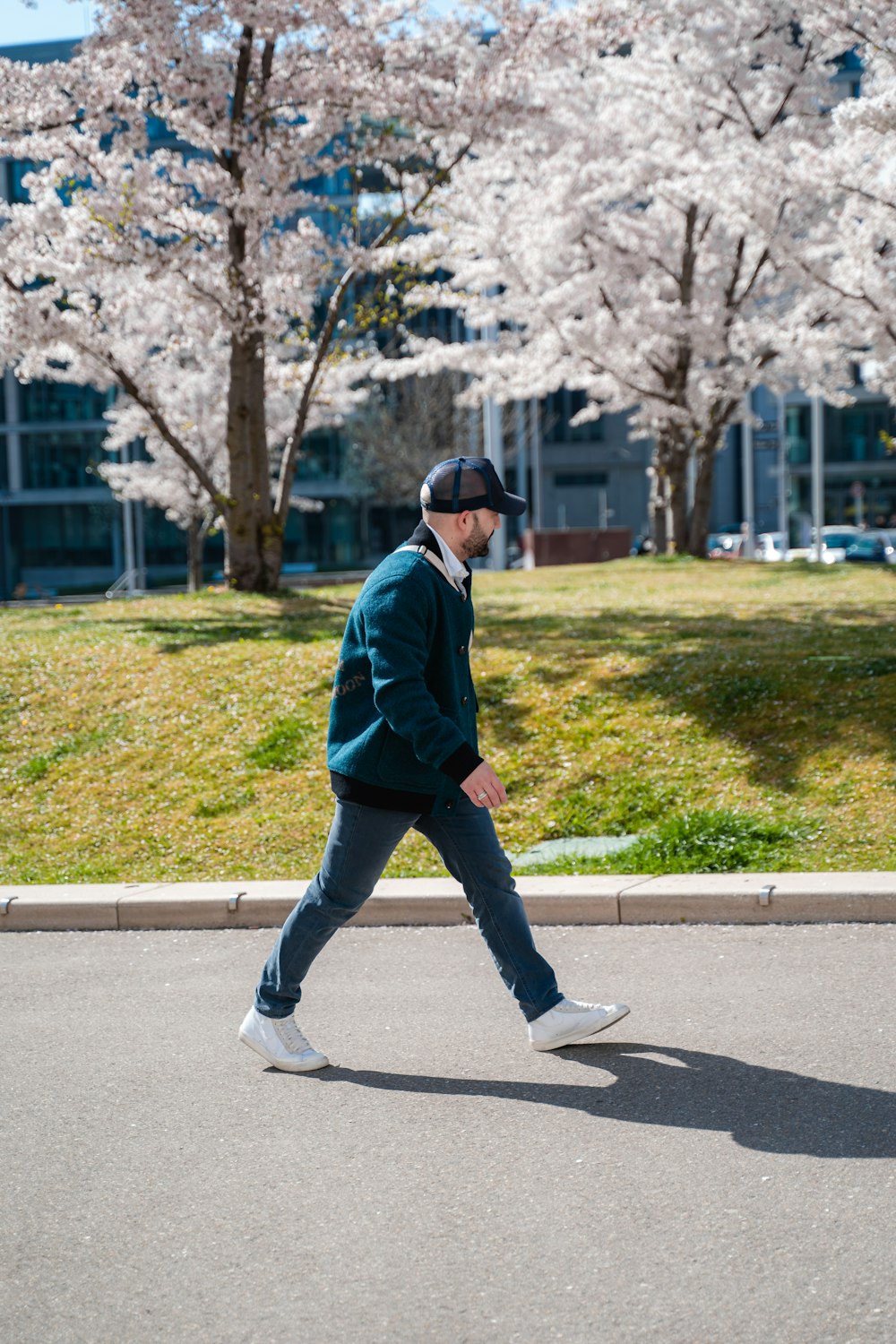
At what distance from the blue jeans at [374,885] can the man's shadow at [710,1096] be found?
27cm

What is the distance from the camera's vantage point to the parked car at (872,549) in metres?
44.3

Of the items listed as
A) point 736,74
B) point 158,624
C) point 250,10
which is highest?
point 736,74

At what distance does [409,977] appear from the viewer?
231 inches

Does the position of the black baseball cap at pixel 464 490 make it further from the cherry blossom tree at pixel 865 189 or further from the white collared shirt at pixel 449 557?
the cherry blossom tree at pixel 865 189

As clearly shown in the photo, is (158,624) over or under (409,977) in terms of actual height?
over

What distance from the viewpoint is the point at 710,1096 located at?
439 centimetres

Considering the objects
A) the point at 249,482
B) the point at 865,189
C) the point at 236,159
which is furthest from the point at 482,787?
the point at 865,189

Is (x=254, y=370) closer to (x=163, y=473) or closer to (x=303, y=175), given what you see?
(x=303, y=175)

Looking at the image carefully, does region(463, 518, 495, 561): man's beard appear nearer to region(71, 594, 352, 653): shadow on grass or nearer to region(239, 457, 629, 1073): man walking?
region(239, 457, 629, 1073): man walking

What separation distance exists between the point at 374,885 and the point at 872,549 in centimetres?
4211

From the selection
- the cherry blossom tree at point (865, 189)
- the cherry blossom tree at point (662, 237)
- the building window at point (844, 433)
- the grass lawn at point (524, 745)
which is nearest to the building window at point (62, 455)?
the building window at point (844, 433)

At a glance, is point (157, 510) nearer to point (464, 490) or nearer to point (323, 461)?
point (323, 461)

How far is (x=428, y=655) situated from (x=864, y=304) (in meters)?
18.5

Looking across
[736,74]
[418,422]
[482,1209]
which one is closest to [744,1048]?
[482,1209]
